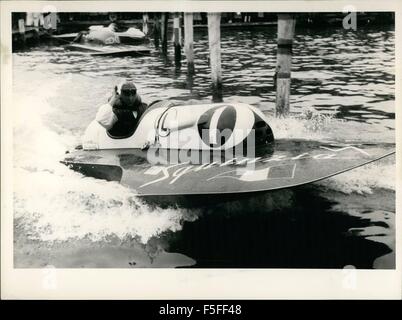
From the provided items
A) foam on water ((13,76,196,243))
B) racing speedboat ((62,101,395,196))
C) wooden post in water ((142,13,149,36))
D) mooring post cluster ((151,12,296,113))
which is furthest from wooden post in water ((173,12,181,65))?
foam on water ((13,76,196,243))

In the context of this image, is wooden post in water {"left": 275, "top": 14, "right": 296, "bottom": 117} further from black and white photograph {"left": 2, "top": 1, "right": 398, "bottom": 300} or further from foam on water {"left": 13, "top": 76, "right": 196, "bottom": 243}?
foam on water {"left": 13, "top": 76, "right": 196, "bottom": 243}

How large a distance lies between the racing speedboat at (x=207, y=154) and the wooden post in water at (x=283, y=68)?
0.41 feet

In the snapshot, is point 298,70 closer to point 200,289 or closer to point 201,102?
point 201,102

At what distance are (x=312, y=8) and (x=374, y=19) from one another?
308mm

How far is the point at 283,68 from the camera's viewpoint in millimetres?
2205

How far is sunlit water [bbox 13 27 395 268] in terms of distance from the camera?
209 cm

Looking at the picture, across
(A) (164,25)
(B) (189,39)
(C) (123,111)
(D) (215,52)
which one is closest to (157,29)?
(A) (164,25)

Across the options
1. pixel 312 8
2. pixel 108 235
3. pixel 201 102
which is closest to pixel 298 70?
pixel 312 8

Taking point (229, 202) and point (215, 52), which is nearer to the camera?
point (229, 202)

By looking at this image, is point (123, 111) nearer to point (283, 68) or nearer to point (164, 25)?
point (164, 25)

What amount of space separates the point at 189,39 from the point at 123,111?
49 centimetres

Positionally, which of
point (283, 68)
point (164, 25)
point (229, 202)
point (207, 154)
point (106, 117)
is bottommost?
point (229, 202)

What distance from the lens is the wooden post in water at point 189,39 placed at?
2.14m

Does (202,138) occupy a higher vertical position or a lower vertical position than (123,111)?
lower
